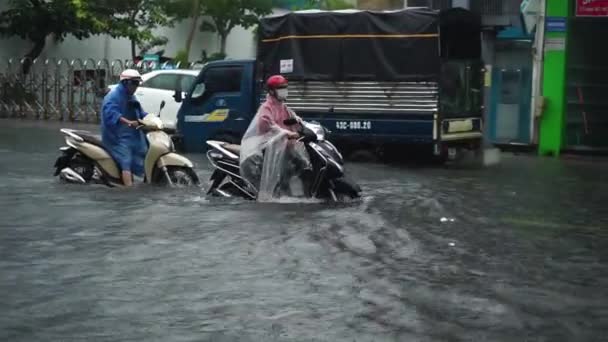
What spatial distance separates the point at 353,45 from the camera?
Answer: 63.9 feet

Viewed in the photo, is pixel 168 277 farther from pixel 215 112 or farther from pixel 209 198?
pixel 215 112

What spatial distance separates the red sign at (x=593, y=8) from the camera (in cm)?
2389

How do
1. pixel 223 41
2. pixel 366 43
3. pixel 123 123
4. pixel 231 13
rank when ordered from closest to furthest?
pixel 123 123 < pixel 366 43 < pixel 231 13 < pixel 223 41

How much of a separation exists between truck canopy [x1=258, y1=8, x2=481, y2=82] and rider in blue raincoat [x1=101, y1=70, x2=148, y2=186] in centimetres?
655

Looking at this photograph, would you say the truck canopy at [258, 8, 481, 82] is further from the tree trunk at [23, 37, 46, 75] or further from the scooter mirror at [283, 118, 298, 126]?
the tree trunk at [23, 37, 46, 75]

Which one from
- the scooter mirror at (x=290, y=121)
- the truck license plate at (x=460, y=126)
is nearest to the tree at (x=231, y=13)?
the truck license plate at (x=460, y=126)

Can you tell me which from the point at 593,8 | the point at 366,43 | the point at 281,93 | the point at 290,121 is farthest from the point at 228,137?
the point at 593,8

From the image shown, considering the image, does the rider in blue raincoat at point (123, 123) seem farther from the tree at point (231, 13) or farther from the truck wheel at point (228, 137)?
the tree at point (231, 13)

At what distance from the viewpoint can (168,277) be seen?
7.55 meters

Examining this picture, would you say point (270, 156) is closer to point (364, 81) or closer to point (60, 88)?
point (364, 81)

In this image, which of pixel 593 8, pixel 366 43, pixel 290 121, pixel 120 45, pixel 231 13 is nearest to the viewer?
pixel 290 121

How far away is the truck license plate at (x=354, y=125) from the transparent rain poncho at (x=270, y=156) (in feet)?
22.1

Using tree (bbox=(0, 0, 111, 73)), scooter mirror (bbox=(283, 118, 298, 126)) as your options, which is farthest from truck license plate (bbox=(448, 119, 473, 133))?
tree (bbox=(0, 0, 111, 73))

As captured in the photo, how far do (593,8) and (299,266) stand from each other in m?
17.6
